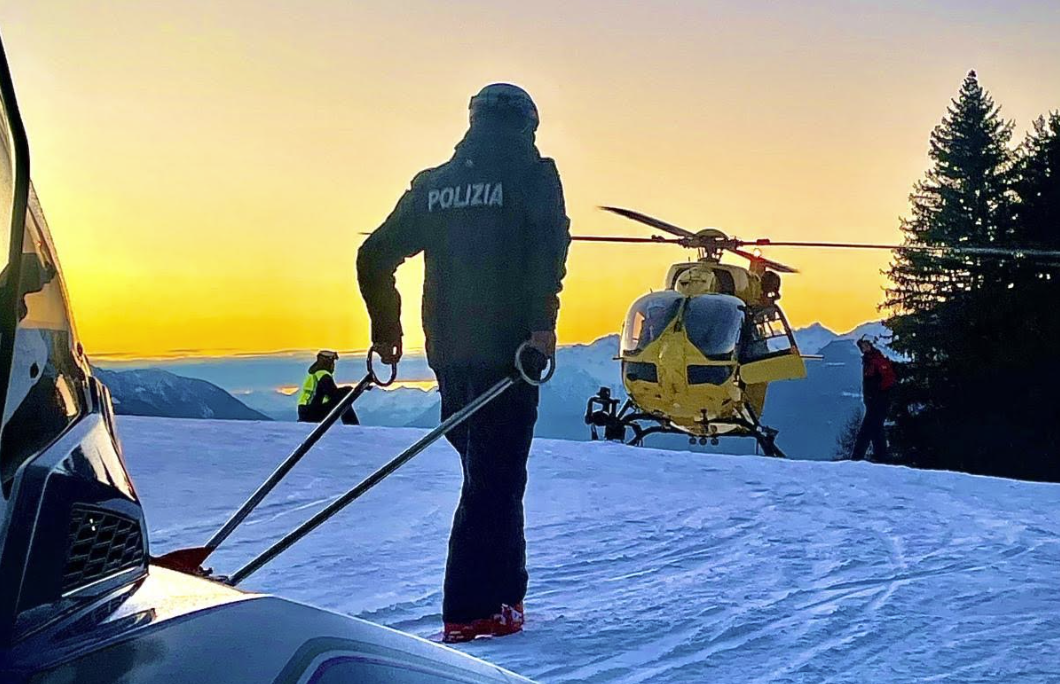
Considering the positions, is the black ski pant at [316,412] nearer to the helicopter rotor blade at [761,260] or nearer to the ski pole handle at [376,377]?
the helicopter rotor blade at [761,260]

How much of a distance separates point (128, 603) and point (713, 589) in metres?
3.76

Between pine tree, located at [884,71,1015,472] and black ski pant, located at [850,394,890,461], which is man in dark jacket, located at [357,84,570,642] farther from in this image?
pine tree, located at [884,71,1015,472]

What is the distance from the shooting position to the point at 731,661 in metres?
3.65

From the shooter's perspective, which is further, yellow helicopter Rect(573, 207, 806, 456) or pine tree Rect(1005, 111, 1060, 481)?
pine tree Rect(1005, 111, 1060, 481)

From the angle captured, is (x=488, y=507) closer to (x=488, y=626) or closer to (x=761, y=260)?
(x=488, y=626)

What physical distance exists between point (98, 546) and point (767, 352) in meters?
15.6

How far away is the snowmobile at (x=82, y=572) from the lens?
3.31 feet

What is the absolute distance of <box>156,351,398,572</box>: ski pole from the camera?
7.52 ft

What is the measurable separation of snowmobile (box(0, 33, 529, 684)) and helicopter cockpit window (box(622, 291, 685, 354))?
14394 mm

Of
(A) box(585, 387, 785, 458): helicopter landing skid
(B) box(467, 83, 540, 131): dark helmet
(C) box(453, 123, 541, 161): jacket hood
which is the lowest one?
(A) box(585, 387, 785, 458): helicopter landing skid

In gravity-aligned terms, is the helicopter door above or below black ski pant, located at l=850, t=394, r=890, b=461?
above

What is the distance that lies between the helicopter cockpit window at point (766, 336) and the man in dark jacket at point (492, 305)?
12.4 meters

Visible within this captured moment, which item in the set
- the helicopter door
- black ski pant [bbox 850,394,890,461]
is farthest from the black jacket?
black ski pant [bbox 850,394,890,461]

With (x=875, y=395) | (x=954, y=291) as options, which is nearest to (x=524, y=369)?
(x=875, y=395)
